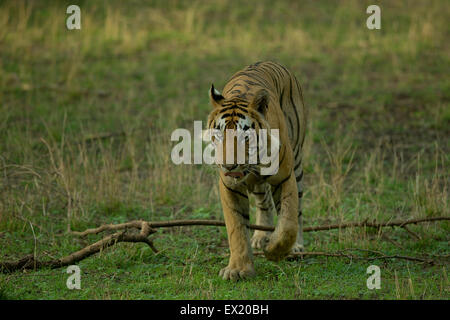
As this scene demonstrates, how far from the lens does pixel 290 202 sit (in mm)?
5086

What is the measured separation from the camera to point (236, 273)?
5109 millimetres

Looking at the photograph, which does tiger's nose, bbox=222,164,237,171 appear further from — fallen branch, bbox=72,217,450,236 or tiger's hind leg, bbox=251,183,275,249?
tiger's hind leg, bbox=251,183,275,249

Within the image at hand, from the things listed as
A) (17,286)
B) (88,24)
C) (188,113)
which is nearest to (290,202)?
(17,286)

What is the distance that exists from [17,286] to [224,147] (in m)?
1.87

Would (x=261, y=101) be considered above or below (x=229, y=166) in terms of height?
above

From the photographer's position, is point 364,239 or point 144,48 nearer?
point 364,239

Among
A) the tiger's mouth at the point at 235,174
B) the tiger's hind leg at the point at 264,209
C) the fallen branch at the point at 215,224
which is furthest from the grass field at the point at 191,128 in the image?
the tiger's mouth at the point at 235,174

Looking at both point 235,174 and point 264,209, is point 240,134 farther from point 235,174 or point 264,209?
point 264,209

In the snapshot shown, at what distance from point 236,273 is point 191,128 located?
433 centimetres

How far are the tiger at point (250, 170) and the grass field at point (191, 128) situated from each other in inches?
9.9

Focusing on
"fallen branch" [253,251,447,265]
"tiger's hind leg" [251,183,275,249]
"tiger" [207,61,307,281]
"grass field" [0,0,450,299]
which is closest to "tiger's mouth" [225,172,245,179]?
"tiger" [207,61,307,281]

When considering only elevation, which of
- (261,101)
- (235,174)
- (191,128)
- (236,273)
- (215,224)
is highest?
(261,101)

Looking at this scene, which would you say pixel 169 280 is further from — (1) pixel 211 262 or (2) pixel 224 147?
(2) pixel 224 147

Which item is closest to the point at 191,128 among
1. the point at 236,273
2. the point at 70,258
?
the point at 70,258
